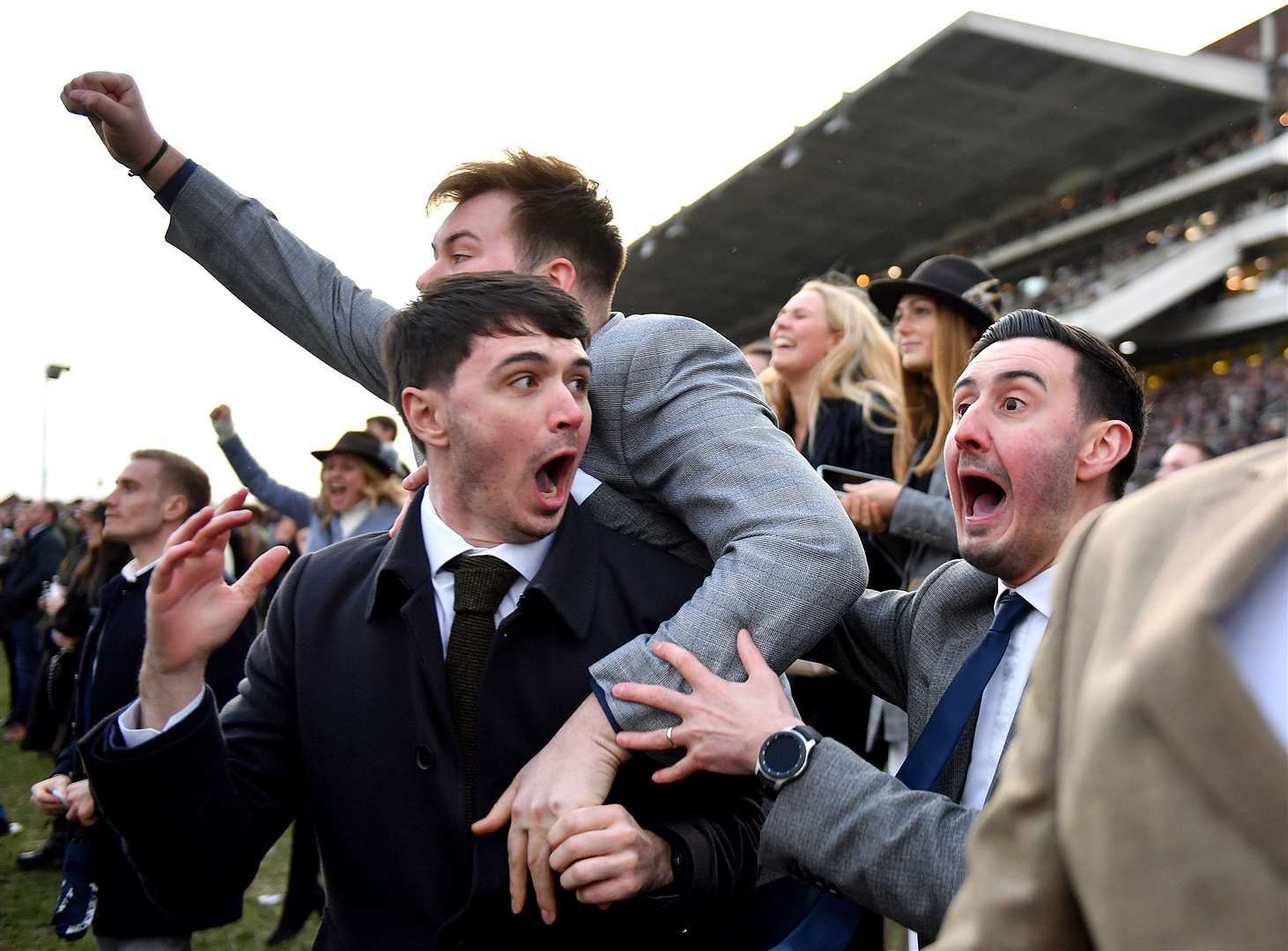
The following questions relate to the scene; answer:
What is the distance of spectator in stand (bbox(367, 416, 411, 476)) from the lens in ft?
22.6

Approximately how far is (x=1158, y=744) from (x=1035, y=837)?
0.49 ft

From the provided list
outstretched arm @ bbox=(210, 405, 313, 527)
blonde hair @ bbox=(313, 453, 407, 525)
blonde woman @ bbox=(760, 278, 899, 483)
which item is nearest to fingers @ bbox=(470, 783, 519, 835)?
blonde woman @ bbox=(760, 278, 899, 483)

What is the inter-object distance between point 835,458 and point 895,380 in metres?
0.41

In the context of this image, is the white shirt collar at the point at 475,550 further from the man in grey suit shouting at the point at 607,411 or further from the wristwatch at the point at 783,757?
the wristwatch at the point at 783,757

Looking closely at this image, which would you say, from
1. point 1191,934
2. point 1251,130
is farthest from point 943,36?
point 1191,934

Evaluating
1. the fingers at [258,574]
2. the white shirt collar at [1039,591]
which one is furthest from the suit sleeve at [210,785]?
the white shirt collar at [1039,591]

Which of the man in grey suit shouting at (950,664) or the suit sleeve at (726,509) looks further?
the suit sleeve at (726,509)

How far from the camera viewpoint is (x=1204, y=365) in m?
34.9

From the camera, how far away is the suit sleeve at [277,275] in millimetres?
2539

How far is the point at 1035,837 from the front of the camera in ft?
2.62

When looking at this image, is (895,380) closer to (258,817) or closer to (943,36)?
(258,817)

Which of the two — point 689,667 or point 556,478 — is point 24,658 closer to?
point 556,478

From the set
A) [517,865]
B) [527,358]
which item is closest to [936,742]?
[517,865]

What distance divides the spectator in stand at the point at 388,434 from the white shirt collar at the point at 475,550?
4663 millimetres
